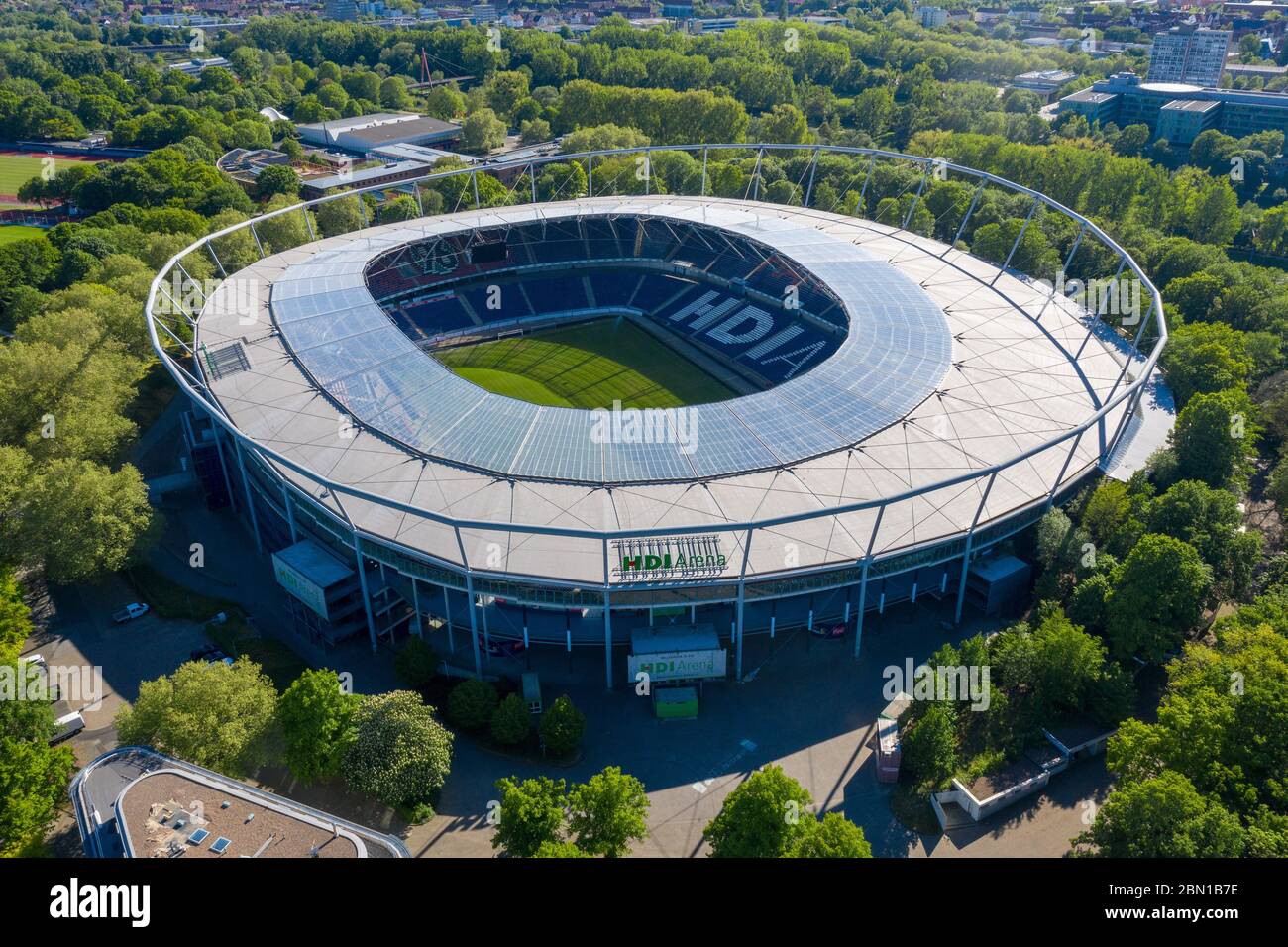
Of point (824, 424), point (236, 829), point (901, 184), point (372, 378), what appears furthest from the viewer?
point (901, 184)

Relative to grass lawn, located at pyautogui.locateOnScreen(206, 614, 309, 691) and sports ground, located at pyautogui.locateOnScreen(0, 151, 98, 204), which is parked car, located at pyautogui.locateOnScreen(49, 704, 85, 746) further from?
sports ground, located at pyautogui.locateOnScreen(0, 151, 98, 204)

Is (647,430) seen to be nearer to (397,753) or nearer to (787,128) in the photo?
(397,753)

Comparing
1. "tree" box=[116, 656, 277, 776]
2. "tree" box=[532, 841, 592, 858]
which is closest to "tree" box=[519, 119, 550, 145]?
"tree" box=[116, 656, 277, 776]

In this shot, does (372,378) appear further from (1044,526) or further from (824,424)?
(1044,526)

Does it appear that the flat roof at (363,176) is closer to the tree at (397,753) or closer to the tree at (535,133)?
the tree at (535,133)

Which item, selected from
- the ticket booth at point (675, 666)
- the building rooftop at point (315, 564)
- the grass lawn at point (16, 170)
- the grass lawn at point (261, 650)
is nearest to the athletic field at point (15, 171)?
the grass lawn at point (16, 170)

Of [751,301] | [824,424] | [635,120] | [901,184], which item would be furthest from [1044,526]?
[635,120]
